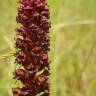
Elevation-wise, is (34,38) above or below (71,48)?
below

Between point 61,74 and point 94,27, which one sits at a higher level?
point 94,27

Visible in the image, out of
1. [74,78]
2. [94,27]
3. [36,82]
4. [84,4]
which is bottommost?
[36,82]

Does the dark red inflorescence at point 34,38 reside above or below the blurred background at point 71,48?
below

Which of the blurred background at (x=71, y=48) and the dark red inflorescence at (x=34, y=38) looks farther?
the blurred background at (x=71, y=48)

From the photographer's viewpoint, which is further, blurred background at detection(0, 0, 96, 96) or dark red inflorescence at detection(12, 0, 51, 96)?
blurred background at detection(0, 0, 96, 96)

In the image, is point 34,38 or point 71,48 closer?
point 34,38

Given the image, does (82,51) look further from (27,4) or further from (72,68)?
(27,4)

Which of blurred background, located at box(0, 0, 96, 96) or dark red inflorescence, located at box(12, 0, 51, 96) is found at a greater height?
blurred background, located at box(0, 0, 96, 96)

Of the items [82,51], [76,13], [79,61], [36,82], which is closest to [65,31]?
[76,13]
